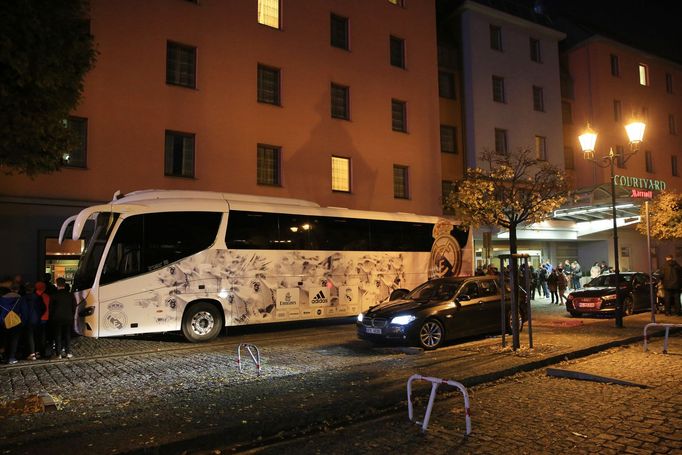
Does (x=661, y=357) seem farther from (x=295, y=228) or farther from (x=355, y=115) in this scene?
(x=355, y=115)

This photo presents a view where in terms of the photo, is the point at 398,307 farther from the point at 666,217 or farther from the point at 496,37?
the point at 496,37

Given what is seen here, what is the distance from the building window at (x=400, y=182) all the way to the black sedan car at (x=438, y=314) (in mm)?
12949

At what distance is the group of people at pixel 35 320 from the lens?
1090 centimetres

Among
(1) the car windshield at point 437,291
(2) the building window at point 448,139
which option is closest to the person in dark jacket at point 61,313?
(1) the car windshield at point 437,291

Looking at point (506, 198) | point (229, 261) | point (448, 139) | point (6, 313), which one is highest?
point (448, 139)

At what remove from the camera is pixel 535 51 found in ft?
108

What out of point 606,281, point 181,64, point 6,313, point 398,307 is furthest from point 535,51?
point 6,313

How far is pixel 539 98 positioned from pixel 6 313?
1190 inches

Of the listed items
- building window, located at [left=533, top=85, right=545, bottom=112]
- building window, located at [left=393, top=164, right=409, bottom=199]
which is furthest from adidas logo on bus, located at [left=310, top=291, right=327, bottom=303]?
building window, located at [left=533, top=85, right=545, bottom=112]

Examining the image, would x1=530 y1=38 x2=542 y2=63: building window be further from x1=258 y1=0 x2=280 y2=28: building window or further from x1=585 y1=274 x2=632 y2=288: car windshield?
x1=585 y1=274 x2=632 y2=288: car windshield

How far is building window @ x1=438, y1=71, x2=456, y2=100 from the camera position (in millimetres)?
29469

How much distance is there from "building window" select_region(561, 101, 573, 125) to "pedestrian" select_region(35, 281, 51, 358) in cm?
3187

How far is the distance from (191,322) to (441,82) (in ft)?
69.4

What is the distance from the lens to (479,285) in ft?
43.2
